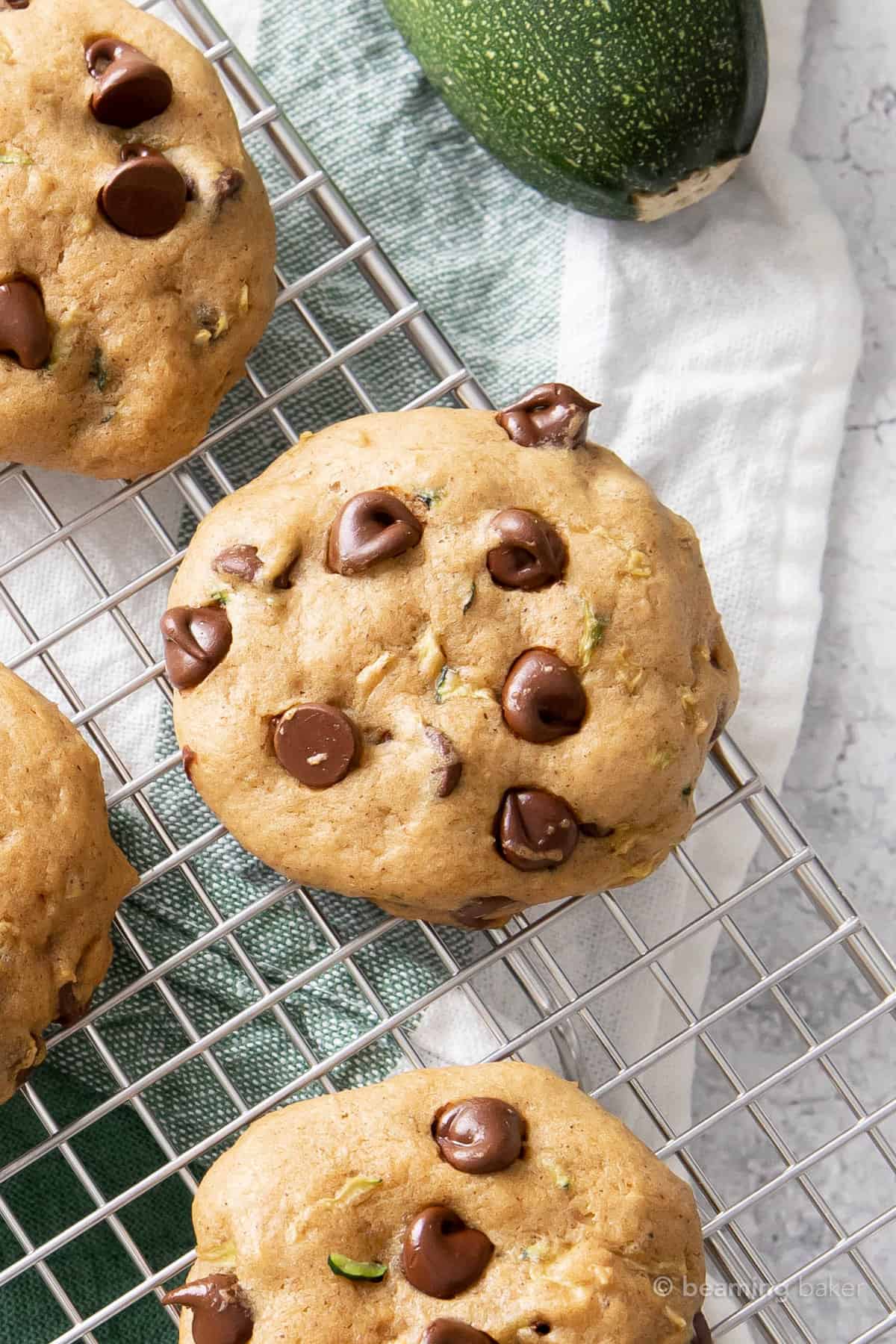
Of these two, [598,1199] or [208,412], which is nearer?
[598,1199]

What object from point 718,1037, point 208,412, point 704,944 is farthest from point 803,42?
point 718,1037

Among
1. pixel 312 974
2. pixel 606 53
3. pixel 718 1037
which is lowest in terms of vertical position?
pixel 718 1037

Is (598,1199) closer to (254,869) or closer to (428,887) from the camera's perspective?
(428,887)

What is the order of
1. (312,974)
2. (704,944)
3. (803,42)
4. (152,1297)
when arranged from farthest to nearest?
(803,42) < (704,944) < (152,1297) < (312,974)

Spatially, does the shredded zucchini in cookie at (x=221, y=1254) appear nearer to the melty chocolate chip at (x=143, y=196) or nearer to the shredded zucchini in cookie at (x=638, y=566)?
the shredded zucchini in cookie at (x=638, y=566)

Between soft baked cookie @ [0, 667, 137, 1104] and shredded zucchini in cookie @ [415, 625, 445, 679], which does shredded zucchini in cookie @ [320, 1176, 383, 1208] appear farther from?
shredded zucchini in cookie @ [415, 625, 445, 679]

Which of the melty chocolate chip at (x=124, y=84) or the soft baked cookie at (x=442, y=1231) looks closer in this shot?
the soft baked cookie at (x=442, y=1231)

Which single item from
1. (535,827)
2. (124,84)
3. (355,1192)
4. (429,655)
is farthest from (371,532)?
(355,1192)

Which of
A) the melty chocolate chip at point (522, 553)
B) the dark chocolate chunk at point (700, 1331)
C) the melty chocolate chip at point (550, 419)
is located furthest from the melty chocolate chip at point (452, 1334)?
the melty chocolate chip at point (550, 419)
